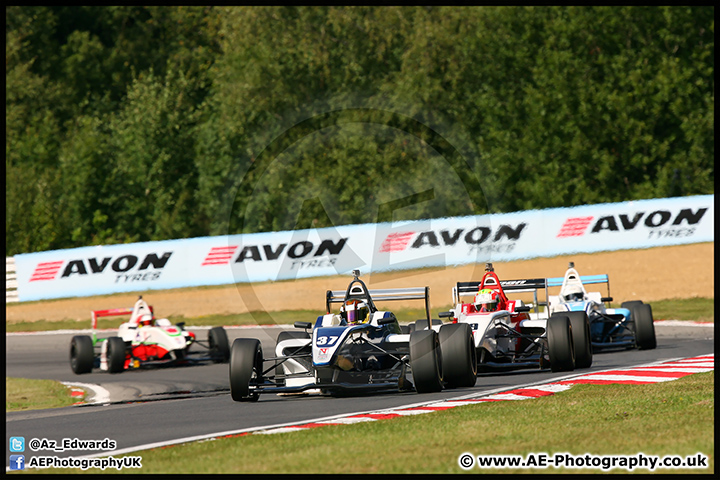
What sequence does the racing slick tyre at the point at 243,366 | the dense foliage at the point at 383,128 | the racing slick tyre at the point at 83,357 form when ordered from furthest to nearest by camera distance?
the dense foliage at the point at 383,128 < the racing slick tyre at the point at 83,357 < the racing slick tyre at the point at 243,366

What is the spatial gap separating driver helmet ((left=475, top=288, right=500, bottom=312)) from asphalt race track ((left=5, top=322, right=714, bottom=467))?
1.11 m

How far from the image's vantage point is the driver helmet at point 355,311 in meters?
13.5

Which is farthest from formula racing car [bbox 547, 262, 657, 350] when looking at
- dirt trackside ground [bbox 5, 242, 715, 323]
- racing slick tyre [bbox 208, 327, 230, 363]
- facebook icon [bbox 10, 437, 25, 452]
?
facebook icon [bbox 10, 437, 25, 452]

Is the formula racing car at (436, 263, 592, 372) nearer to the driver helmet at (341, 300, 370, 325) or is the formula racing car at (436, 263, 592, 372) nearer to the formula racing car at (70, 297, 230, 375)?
the driver helmet at (341, 300, 370, 325)

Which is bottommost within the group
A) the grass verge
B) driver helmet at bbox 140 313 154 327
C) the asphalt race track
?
the asphalt race track

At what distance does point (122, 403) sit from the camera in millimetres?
14070

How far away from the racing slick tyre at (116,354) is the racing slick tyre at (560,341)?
31.2 feet

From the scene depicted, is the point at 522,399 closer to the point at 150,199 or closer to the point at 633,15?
the point at 633,15

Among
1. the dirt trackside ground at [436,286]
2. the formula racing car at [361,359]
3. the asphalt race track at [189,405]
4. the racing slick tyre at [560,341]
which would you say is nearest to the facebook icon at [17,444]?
the asphalt race track at [189,405]

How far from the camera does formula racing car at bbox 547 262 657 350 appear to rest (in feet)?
60.2

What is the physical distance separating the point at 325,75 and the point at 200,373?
91.8 ft

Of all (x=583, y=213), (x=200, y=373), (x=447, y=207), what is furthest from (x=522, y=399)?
(x=447, y=207)

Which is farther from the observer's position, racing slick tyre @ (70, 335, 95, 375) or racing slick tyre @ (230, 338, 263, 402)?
racing slick tyre @ (70, 335, 95, 375)

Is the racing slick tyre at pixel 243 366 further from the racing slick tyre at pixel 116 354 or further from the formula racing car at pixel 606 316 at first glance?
the racing slick tyre at pixel 116 354
